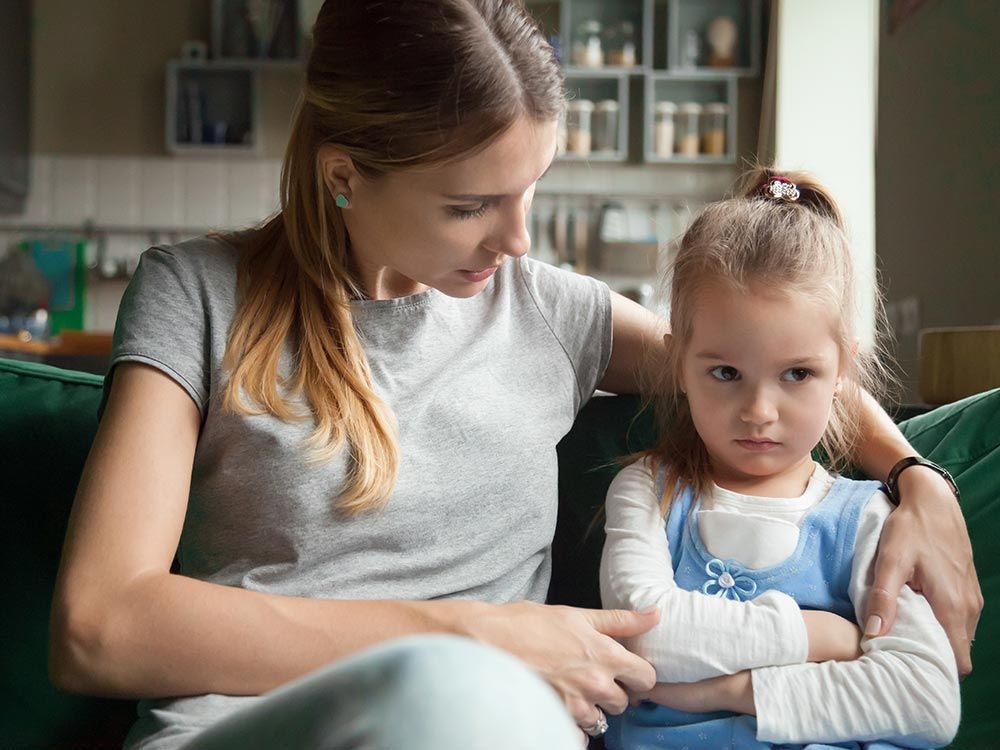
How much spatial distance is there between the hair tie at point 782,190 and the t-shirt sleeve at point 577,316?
0.74ft

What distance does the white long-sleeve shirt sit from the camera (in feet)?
3.22

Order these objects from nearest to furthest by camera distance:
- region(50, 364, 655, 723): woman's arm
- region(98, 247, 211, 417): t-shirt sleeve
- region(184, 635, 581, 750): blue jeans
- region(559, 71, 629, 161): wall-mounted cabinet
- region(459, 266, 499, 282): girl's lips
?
region(184, 635, 581, 750): blue jeans < region(50, 364, 655, 723): woman's arm < region(98, 247, 211, 417): t-shirt sleeve < region(459, 266, 499, 282): girl's lips < region(559, 71, 629, 161): wall-mounted cabinet

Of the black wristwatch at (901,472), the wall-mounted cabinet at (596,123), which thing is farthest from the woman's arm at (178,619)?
the wall-mounted cabinet at (596,123)

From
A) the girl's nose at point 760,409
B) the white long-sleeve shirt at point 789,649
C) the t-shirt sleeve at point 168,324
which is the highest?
the t-shirt sleeve at point 168,324

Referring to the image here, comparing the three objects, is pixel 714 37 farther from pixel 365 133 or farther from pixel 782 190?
pixel 365 133

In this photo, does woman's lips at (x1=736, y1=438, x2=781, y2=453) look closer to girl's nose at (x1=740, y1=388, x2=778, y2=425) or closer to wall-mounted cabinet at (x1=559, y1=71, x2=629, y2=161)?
girl's nose at (x1=740, y1=388, x2=778, y2=425)

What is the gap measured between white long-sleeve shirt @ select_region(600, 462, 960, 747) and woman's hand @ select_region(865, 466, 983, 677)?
2 centimetres

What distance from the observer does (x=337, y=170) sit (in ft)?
3.88

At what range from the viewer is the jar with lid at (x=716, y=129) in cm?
534

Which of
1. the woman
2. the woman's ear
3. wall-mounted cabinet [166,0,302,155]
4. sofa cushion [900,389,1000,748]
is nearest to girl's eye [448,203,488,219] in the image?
the woman

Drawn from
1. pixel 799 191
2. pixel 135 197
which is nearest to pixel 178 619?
pixel 799 191

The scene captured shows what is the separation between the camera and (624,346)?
1.37 meters

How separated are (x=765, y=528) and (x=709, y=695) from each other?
0.60 feet

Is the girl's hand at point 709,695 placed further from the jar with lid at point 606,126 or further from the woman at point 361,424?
the jar with lid at point 606,126
